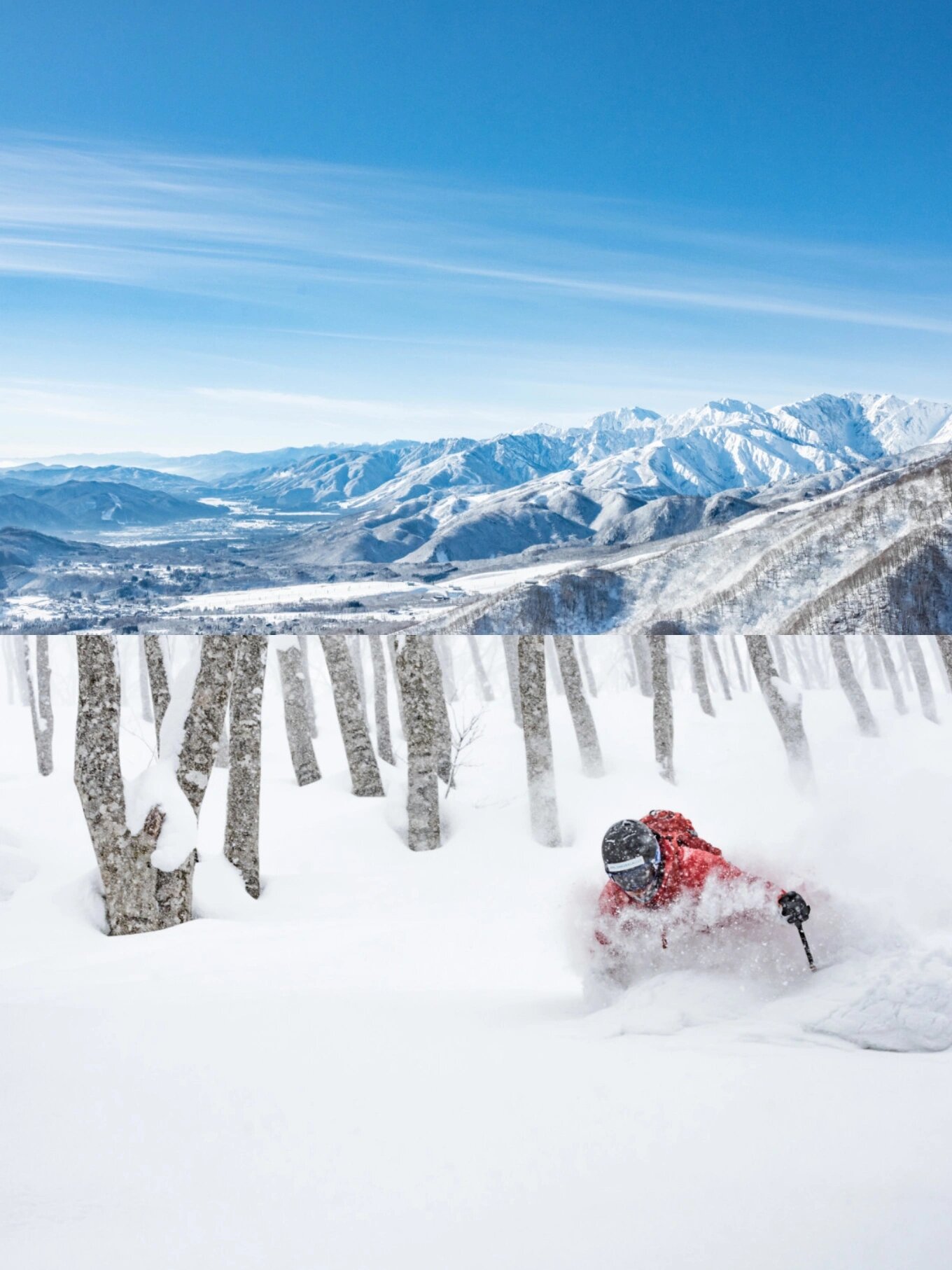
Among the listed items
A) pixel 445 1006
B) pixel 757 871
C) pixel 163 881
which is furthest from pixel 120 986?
pixel 757 871

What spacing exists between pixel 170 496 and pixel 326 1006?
163 cm

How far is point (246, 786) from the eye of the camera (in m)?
3.20

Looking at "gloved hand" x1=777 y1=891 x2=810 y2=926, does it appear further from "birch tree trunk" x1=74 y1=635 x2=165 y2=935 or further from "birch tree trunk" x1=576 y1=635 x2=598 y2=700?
"birch tree trunk" x1=74 y1=635 x2=165 y2=935

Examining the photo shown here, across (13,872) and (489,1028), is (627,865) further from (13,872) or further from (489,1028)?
(13,872)

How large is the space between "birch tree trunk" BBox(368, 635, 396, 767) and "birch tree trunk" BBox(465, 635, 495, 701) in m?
0.32

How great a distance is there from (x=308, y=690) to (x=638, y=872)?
4.53 ft

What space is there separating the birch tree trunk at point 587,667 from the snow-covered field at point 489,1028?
41 mm

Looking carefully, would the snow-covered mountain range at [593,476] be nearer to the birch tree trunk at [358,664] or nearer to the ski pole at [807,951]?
the birch tree trunk at [358,664]

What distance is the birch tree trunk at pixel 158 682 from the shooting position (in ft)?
9.00

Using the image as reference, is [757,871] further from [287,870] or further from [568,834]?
[287,870]

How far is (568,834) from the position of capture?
303cm

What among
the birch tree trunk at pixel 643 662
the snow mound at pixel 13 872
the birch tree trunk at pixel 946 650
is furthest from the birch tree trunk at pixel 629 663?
the snow mound at pixel 13 872

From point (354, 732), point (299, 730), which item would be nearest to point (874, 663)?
point (354, 732)

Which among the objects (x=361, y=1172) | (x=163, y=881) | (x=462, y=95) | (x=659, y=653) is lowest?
(x=361, y=1172)
